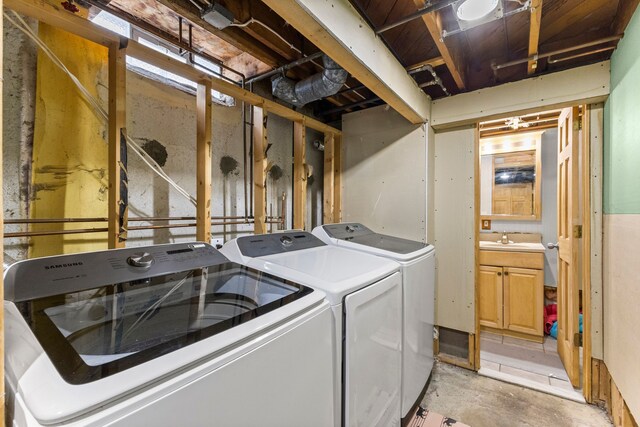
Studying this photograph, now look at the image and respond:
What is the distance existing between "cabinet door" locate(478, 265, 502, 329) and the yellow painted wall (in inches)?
132

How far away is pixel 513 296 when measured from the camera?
2.90 meters

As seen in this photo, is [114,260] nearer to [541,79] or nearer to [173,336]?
[173,336]

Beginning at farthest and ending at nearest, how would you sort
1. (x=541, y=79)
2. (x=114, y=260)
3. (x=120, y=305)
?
(x=541, y=79) → (x=114, y=260) → (x=120, y=305)

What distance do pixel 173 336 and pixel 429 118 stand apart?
94.6 inches

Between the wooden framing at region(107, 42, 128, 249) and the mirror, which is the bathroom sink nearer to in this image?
the mirror

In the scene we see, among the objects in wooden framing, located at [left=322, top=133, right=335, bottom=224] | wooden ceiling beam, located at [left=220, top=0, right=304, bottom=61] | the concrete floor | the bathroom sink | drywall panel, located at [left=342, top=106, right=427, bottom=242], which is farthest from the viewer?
the bathroom sink

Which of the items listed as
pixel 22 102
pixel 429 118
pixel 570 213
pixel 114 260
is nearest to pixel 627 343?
pixel 570 213

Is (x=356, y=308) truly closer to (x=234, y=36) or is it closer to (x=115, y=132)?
(x=115, y=132)

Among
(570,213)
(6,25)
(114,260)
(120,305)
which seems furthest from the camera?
(570,213)

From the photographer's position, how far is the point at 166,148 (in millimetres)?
1808

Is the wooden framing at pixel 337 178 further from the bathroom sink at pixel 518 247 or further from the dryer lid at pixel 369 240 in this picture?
the bathroom sink at pixel 518 247

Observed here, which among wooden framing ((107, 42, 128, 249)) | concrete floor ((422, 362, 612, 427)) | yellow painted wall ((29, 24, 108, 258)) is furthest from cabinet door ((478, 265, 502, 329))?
yellow painted wall ((29, 24, 108, 258))

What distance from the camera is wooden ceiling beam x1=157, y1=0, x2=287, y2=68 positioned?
4.64 ft

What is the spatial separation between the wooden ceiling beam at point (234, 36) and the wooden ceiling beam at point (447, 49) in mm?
1023
